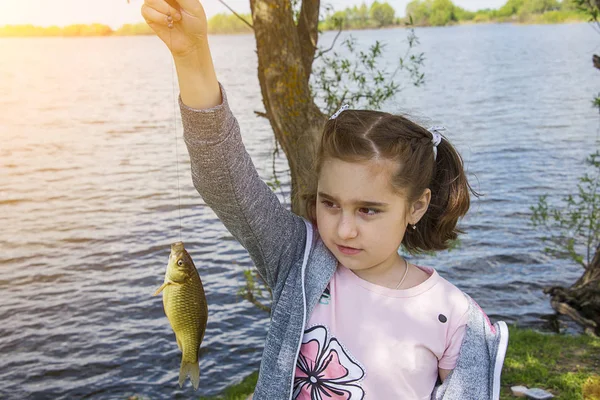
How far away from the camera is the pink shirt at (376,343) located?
237 centimetres

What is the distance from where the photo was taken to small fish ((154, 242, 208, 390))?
2.29 m

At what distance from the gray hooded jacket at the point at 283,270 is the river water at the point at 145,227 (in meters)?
0.79

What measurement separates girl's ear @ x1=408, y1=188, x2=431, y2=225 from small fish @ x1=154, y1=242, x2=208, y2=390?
32.6 inches

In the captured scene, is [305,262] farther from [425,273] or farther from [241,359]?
[241,359]

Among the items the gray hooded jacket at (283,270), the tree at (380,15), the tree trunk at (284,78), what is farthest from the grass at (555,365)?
the tree at (380,15)

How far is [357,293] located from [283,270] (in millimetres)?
278

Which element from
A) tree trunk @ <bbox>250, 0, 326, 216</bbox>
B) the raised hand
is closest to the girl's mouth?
the raised hand

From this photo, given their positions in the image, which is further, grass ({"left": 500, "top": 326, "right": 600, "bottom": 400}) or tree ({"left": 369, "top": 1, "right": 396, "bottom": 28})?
tree ({"left": 369, "top": 1, "right": 396, "bottom": 28})

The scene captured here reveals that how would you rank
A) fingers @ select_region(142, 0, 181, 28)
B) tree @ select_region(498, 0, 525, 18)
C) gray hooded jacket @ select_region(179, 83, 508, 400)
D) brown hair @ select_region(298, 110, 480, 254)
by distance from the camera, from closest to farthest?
fingers @ select_region(142, 0, 181, 28)
gray hooded jacket @ select_region(179, 83, 508, 400)
brown hair @ select_region(298, 110, 480, 254)
tree @ select_region(498, 0, 525, 18)

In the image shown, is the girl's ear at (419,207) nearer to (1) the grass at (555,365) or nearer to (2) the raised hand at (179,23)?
(2) the raised hand at (179,23)

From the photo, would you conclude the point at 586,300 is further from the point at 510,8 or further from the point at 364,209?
the point at 510,8


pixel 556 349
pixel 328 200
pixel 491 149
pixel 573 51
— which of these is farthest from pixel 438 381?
pixel 573 51

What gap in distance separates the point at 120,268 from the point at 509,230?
686 centimetres

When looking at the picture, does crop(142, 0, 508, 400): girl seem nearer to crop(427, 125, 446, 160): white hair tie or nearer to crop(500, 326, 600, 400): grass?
crop(427, 125, 446, 160): white hair tie
